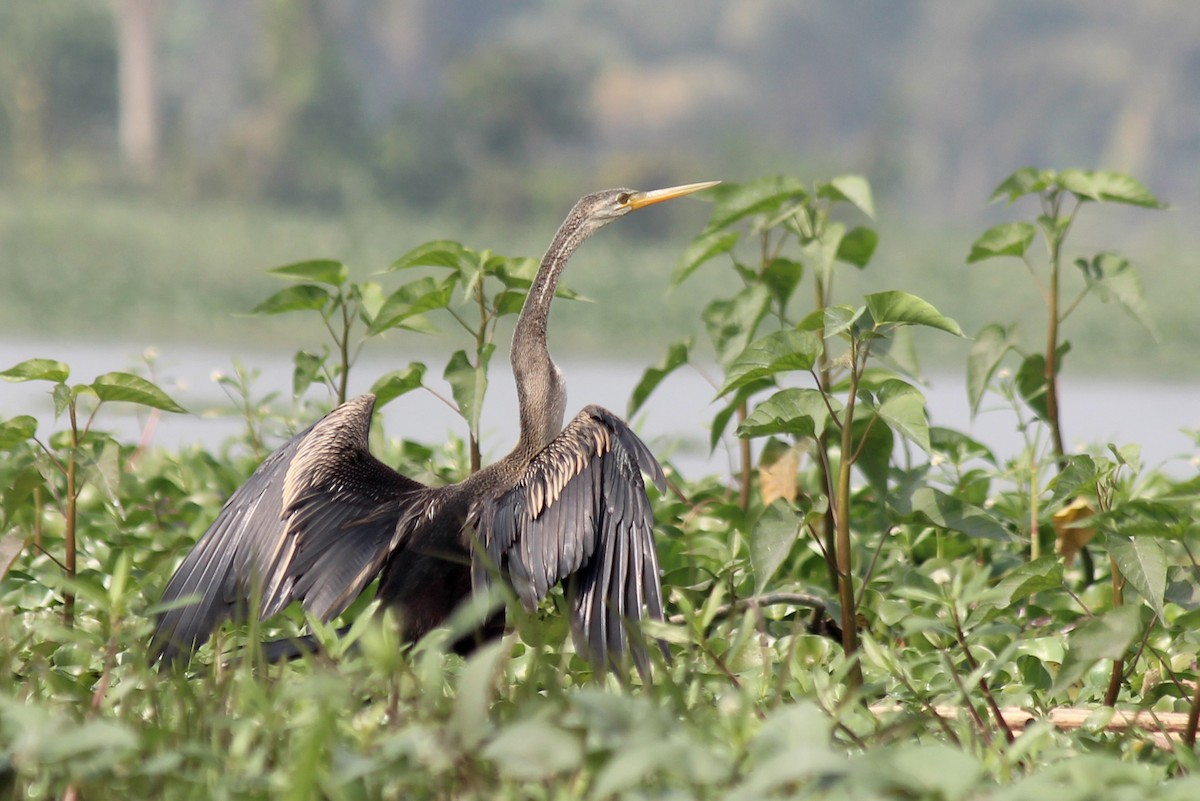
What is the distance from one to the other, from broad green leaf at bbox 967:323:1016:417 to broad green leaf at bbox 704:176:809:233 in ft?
1.52

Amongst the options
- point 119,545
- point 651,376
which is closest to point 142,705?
point 119,545

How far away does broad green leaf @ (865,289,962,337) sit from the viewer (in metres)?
1.95

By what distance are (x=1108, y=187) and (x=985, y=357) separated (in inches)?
19.4

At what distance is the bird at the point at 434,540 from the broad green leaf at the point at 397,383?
21cm

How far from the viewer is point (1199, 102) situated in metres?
33.2

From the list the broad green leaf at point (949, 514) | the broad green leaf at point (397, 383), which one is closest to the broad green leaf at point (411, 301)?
the broad green leaf at point (397, 383)

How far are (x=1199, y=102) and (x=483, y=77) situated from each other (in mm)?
17768

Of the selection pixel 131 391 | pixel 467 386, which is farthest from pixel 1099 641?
pixel 131 391

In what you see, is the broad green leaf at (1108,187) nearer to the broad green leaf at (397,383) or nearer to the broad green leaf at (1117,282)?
the broad green leaf at (1117,282)

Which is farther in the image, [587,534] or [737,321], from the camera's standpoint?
[737,321]

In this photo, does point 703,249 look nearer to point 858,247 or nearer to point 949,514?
point 858,247

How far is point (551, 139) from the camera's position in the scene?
101ft

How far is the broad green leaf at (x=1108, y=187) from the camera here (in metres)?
2.84

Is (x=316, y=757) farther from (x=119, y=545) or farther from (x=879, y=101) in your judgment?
(x=879, y=101)
